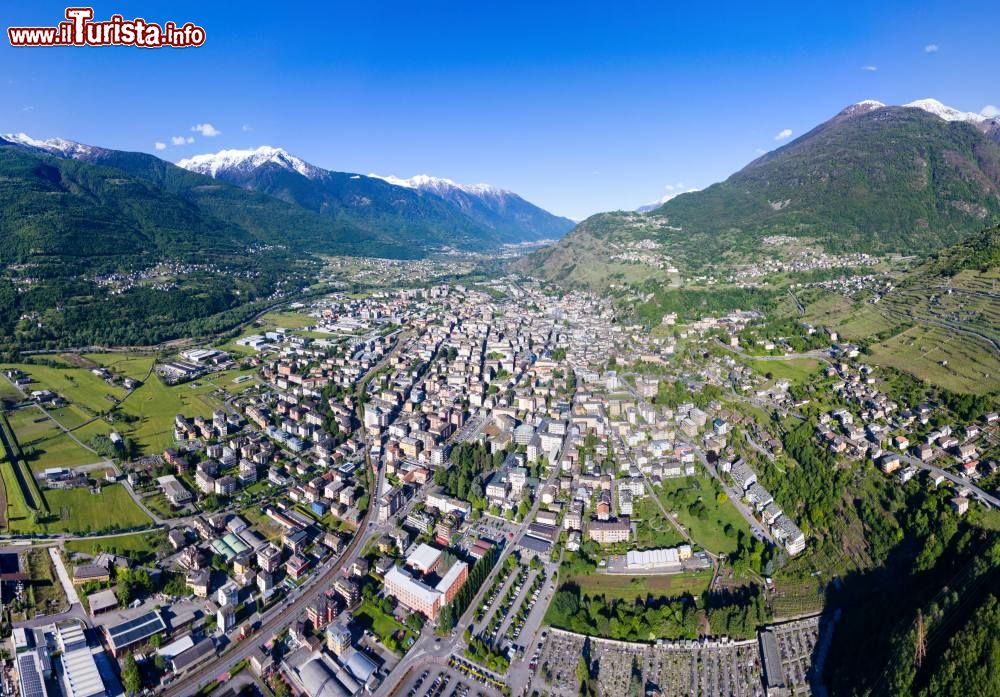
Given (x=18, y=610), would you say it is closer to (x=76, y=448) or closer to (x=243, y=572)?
(x=243, y=572)

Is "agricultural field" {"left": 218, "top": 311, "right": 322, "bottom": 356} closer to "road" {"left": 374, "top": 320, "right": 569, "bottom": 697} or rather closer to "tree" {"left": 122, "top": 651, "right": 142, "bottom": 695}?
"tree" {"left": 122, "top": 651, "right": 142, "bottom": 695}

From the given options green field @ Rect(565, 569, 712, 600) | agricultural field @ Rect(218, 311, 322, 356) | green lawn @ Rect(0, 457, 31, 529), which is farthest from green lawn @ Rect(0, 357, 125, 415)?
green field @ Rect(565, 569, 712, 600)

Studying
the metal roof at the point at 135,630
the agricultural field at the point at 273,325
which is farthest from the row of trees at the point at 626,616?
the agricultural field at the point at 273,325

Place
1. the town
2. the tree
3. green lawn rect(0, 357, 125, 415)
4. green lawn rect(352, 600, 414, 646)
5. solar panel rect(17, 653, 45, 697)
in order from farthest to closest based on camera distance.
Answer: green lawn rect(0, 357, 125, 415) < green lawn rect(352, 600, 414, 646) < the town < the tree < solar panel rect(17, 653, 45, 697)

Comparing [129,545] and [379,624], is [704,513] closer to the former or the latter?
[379,624]

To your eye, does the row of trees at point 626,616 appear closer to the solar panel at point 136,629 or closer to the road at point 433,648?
the road at point 433,648

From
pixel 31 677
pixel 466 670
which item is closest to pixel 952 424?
pixel 466 670

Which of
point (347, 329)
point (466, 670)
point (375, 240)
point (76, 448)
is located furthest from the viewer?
point (375, 240)
